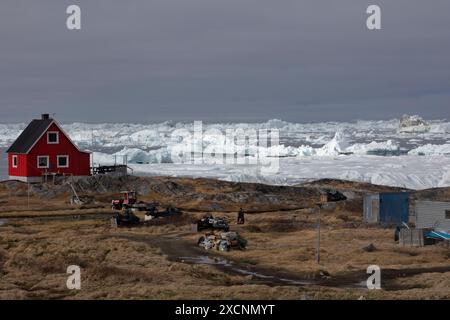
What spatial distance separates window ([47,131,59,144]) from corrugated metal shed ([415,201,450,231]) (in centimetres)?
2902

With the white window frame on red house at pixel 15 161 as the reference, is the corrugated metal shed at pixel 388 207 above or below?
below

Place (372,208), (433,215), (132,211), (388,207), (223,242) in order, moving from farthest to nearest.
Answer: (132,211) → (372,208) → (388,207) → (433,215) → (223,242)

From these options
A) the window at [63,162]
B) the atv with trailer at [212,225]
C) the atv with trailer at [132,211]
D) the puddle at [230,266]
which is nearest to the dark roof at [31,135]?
the window at [63,162]

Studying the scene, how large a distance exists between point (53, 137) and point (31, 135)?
2160mm

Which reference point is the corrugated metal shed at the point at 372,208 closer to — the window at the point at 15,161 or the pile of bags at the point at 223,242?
the pile of bags at the point at 223,242

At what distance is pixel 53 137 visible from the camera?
53.7 meters

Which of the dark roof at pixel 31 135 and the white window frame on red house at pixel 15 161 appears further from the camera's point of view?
the white window frame on red house at pixel 15 161

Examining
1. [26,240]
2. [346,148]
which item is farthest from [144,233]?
[346,148]

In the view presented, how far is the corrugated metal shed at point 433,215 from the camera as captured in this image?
119ft

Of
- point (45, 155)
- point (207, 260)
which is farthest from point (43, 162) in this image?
point (207, 260)

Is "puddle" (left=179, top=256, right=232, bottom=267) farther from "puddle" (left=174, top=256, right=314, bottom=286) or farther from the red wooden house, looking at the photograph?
the red wooden house

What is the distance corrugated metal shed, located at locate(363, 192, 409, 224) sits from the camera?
136ft

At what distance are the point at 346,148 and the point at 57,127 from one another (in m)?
105

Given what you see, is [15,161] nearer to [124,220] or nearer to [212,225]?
[124,220]
